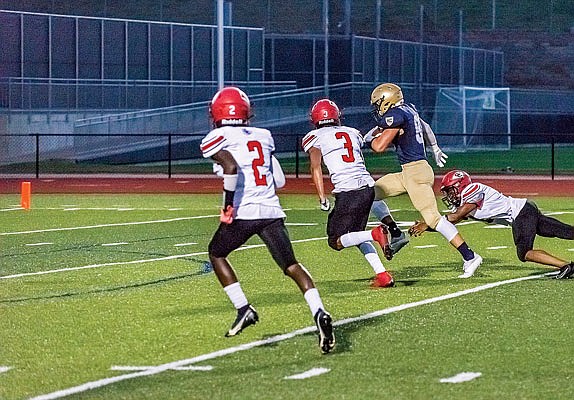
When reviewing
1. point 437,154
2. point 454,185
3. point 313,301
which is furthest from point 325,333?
point 437,154

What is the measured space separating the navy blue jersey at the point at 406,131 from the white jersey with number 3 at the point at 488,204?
0.55 m

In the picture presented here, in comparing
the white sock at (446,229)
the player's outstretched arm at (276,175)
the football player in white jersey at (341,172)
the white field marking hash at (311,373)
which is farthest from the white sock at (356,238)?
the white field marking hash at (311,373)

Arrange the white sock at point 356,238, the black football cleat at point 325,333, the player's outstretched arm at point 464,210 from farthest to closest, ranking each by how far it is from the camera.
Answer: the player's outstretched arm at point 464,210 → the white sock at point 356,238 → the black football cleat at point 325,333

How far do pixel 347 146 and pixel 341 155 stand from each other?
13 cm

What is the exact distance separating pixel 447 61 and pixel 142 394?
165ft

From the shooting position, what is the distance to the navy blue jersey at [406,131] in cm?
1277

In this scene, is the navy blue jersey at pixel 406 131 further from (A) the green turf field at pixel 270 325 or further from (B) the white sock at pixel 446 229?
(A) the green turf field at pixel 270 325

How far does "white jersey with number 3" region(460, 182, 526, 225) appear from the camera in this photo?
43.2 feet

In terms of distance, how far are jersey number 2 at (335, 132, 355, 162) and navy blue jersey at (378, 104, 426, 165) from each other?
1.20 ft

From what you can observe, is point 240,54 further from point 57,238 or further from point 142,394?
point 142,394

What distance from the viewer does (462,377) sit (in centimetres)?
816

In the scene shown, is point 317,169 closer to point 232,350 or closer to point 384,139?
point 384,139

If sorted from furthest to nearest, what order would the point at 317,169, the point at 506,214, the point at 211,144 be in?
1. the point at 506,214
2. the point at 317,169
3. the point at 211,144

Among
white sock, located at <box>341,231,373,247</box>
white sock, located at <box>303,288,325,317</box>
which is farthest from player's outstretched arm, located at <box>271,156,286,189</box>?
white sock, located at <box>341,231,373,247</box>
